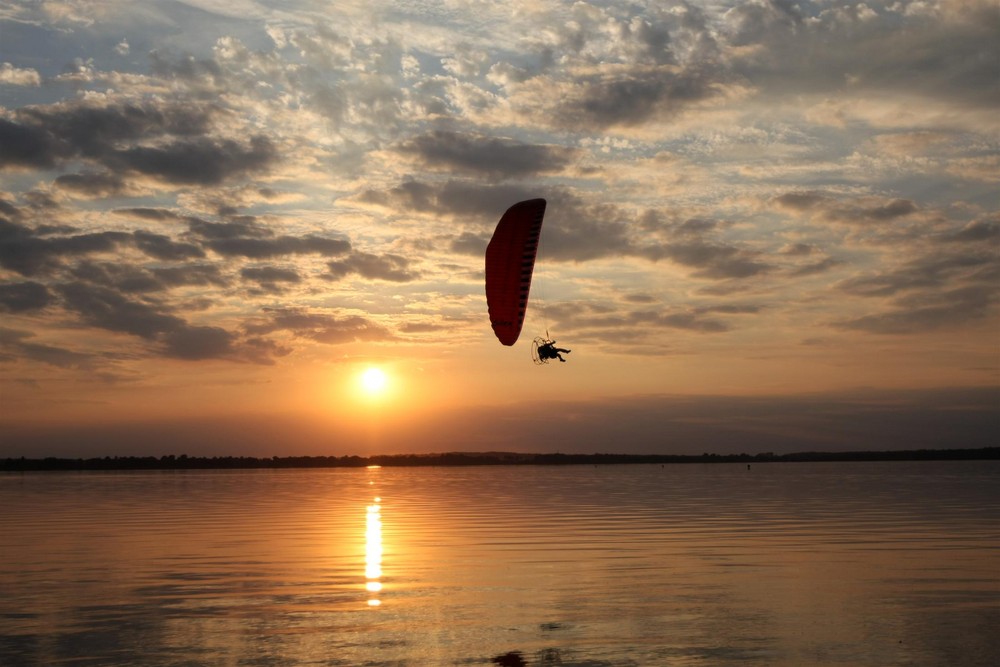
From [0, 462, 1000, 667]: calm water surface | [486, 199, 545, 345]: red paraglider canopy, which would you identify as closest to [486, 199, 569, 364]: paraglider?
[486, 199, 545, 345]: red paraglider canopy

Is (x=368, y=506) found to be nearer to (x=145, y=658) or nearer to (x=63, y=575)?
(x=63, y=575)

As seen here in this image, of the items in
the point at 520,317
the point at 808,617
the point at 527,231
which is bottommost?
the point at 808,617

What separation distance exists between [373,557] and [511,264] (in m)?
14.2

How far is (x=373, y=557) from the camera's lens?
124 ft

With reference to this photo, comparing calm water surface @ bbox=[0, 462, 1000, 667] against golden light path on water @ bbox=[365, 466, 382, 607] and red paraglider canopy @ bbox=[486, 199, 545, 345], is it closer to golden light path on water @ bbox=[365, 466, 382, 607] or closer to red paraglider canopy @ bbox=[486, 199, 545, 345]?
golden light path on water @ bbox=[365, 466, 382, 607]

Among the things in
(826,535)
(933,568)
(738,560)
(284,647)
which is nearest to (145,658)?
(284,647)

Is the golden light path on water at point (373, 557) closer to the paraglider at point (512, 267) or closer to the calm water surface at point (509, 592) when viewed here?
the calm water surface at point (509, 592)

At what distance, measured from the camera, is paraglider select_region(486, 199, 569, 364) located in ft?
144

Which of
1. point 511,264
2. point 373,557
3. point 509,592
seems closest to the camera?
point 509,592

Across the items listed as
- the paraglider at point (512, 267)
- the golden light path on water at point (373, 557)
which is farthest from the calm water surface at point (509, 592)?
the paraglider at point (512, 267)

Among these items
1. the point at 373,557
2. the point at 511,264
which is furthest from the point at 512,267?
the point at 373,557

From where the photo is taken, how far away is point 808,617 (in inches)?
955

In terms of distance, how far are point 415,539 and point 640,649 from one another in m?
26.4

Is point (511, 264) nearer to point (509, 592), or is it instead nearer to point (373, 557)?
point (373, 557)
